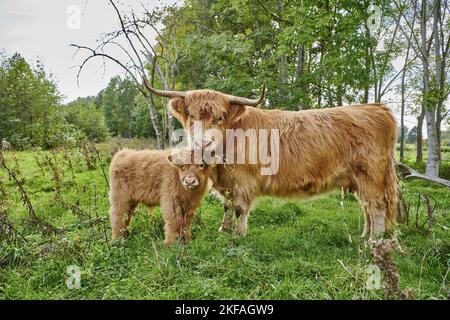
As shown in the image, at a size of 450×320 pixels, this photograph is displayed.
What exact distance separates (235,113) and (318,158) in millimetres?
1181

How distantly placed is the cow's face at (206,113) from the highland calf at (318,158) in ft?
0.04

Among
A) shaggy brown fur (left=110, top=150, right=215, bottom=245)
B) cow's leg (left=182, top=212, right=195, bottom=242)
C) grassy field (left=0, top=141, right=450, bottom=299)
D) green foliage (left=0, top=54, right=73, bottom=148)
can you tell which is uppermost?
green foliage (left=0, top=54, right=73, bottom=148)

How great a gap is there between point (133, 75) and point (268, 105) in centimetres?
384

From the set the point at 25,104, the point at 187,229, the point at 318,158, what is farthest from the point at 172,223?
the point at 25,104

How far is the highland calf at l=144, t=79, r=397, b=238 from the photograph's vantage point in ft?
14.5

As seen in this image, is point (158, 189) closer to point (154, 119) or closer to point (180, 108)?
point (180, 108)

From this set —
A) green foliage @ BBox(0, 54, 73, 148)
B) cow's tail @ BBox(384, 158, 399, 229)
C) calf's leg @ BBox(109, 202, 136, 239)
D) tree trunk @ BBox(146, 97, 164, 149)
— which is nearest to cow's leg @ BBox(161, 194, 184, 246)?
calf's leg @ BBox(109, 202, 136, 239)

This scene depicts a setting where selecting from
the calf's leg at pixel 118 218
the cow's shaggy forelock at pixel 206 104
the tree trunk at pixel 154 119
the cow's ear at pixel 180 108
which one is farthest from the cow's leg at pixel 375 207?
the tree trunk at pixel 154 119

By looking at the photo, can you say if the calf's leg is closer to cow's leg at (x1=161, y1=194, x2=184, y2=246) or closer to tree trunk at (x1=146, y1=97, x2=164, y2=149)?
cow's leg at (x1=161, y1=194, x2=184, y2=246)

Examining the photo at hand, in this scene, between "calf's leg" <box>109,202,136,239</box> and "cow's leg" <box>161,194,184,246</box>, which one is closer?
"cow's leg" <box>161,194,184,246</box>

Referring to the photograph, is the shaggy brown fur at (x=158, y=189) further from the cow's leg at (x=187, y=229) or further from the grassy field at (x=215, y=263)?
the grassy field at (x=215, y=263)

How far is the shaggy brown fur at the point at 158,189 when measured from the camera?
4116mm

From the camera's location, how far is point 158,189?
445cm
